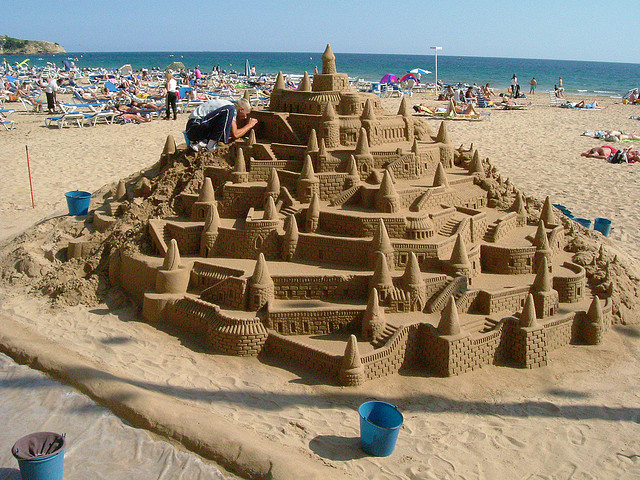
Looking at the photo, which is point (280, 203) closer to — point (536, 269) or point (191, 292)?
point (191, 292)

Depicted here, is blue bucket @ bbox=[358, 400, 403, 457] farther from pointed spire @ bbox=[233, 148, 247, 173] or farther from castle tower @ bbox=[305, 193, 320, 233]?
pointed spire @ bbox=[233, 148, 247, 173]

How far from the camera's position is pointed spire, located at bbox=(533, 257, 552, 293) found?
33.4 ft

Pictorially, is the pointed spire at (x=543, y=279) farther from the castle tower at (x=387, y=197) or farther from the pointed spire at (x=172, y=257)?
the pointed spire at (x=172, y=257)

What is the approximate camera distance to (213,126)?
1380 centimetres

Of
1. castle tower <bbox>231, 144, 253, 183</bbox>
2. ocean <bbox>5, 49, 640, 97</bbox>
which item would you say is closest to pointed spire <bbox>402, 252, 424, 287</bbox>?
castle tower <bbox>231, 144, 253, 183</bbox>

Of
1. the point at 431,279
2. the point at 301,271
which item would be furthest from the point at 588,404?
the point at 301,271

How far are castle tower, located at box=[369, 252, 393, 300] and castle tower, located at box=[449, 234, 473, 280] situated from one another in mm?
1224

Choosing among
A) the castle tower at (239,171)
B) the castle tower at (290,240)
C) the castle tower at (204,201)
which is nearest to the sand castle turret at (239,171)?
the castle tower at (239,171)

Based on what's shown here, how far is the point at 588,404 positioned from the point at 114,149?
63.6 ft

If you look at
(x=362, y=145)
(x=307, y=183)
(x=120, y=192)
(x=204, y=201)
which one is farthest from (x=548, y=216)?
(x=120, y=192)

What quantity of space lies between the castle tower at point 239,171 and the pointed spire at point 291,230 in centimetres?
211

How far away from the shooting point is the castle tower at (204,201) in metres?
12.2

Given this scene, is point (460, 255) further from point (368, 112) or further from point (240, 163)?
point (240, 163)

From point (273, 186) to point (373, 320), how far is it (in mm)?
3973
